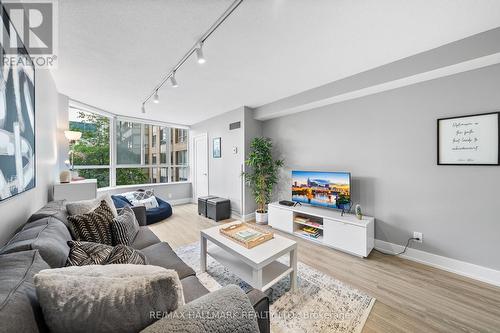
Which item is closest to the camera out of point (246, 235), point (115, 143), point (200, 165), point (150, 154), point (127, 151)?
point (246, 235)

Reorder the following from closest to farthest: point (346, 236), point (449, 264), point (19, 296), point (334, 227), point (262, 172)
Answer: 1. point (19, 296)
2. point (449, 264)
3. point (346, 236)
4. point (334, 227)
5. point (262, 172)

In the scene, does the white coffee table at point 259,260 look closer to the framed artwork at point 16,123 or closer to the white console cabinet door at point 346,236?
the white console cabinet door at point 346,236

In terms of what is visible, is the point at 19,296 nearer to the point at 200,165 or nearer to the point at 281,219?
the point at 281,219

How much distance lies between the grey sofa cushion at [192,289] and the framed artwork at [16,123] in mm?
1172

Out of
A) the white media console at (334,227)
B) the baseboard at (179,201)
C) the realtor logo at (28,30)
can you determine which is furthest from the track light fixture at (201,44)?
the baseboard at (179,201)

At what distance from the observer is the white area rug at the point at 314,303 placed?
1.51m

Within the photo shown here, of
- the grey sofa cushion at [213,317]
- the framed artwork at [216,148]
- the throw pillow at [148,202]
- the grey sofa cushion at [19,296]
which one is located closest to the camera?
the grey sofa cushion at [19,296]

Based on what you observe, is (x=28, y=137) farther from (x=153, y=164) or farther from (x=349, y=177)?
(x=153, y=164)

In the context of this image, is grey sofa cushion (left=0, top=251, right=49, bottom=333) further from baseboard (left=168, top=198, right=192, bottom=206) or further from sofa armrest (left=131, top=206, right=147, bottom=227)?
baseboard (left=168, top=198, right=192, bottom=206)

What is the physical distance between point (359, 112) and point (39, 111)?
388cm

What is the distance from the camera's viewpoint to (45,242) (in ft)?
3.39

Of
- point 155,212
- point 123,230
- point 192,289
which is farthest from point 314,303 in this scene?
point 155,212

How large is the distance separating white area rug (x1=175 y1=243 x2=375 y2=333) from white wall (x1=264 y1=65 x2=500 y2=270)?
1.25m

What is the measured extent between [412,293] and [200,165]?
4807 millimetres
